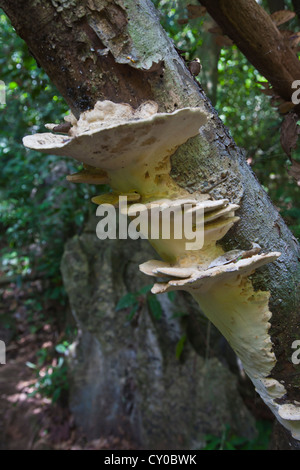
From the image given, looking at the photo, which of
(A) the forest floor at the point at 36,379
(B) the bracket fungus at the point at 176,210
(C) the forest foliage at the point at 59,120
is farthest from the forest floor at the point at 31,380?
(B) the bracket fungus at the point at 176,210

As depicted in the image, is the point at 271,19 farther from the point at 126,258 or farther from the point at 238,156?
the point at 126,258

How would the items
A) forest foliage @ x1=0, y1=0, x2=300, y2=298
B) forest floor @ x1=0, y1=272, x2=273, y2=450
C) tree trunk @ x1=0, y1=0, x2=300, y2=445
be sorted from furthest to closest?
forest floor @ x1=0, y1=272, x2=273, y2=450, forest foliage @ x1=0, y1=0, x2=300, y2=298, tree trunk @ x1=0, y1=0, x2=300, y2=445

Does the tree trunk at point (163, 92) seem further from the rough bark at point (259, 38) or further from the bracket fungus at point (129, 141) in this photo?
the rough bark at point (259, 38)

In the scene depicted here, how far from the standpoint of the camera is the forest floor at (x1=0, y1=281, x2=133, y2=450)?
109 inches

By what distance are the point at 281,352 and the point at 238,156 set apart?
0.47 m

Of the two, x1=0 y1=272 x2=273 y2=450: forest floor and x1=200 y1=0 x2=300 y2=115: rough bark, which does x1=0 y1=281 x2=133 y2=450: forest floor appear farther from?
x1=200 y1=0 x2=300 y2=115: rough bark

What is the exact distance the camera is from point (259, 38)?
1.17 m

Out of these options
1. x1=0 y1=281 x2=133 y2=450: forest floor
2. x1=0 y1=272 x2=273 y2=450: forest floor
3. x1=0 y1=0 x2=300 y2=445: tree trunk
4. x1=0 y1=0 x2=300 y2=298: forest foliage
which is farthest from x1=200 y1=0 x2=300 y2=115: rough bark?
x1=0 y1=281 x2=133 y2=450: forest floor

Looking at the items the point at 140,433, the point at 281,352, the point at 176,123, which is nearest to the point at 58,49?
the point at 176,123

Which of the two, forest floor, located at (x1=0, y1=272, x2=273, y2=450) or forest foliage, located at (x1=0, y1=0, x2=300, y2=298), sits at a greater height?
forest foliage, located at (x1=0, y1=0, x2=300, y2=298)

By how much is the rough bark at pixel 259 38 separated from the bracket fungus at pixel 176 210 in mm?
679

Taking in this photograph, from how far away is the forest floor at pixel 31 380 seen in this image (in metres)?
2.76

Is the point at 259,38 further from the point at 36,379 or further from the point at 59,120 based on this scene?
the point at 36,379

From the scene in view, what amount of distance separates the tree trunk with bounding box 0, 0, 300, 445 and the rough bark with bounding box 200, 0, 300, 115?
1.65ft
